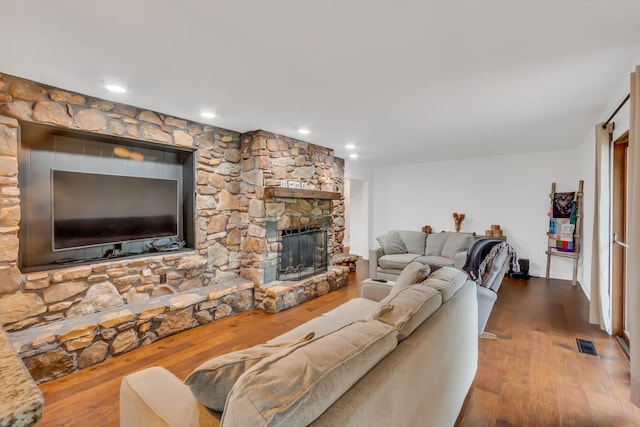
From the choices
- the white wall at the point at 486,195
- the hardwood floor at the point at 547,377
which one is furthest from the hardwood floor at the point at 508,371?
the white wall at the point at 486,195

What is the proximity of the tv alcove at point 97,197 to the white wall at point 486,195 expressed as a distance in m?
4.89

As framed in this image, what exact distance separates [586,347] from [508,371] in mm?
1054

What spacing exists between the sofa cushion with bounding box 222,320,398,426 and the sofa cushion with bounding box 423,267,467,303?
88 centimetres

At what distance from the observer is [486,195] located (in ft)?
20.0

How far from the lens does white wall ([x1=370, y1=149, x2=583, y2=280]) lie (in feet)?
18.0

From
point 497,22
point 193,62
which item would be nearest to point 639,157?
point 497,22

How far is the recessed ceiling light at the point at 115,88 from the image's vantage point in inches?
98.1

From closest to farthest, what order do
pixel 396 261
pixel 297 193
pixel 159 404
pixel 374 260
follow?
pixel 159 404
pixel 297 193
pixel 396 261
pixel 374 260

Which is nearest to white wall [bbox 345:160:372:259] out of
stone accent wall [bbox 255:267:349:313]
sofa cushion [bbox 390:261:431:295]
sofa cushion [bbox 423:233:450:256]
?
sofa cushion [bbox 423:233:450:256]

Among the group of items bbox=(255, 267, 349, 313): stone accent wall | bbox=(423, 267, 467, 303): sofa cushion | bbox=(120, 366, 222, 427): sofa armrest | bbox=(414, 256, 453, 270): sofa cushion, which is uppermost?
bbox=(423, 267, 467, 303): sofa cushion

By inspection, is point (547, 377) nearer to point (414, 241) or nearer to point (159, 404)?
point (159, 404)

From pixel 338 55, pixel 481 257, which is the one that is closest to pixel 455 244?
pixel 481 257

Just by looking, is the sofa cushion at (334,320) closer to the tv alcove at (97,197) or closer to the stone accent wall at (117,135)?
the stone accent wall at (117,135)

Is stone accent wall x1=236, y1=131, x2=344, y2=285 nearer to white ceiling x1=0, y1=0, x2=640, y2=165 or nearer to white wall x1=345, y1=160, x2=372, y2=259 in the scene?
white ceiling x1=0, y1=0, x2=640, y2=165
